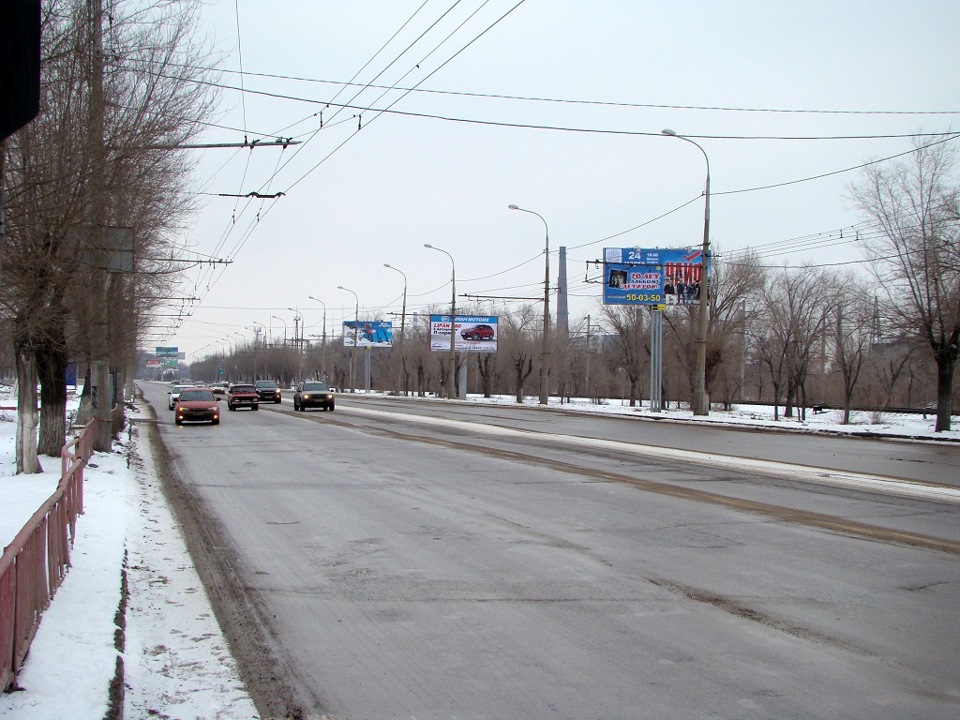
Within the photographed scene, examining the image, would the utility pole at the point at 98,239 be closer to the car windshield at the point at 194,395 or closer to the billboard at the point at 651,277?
the car windshield at the point at 194,395

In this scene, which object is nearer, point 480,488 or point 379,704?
point 379,704

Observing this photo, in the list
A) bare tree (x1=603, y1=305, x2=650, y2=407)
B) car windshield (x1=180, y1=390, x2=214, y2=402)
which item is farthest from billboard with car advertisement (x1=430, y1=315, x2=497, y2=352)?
car windshield (x1=180, y1=390, x2=214, y2=402)

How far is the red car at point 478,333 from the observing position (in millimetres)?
78875

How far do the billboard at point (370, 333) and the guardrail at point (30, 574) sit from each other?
86365mm

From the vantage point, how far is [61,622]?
606 centimetres

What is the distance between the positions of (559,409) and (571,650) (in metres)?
45.9

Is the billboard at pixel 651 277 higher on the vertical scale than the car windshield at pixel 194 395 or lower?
higher

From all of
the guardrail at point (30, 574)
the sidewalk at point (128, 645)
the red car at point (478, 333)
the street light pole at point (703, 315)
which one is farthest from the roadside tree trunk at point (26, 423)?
the red car at point (478, 333)

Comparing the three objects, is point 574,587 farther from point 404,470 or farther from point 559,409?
point 559,409

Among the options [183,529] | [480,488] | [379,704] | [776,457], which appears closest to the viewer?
[379,704]

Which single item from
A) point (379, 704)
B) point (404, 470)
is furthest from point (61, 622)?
point (404, 470)

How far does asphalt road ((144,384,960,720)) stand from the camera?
5160mm

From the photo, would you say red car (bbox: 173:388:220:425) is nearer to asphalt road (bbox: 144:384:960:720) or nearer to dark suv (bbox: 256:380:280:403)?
asphalt road (bbox: 144:384:960:720)

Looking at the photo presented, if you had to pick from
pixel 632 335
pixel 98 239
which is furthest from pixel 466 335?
pixel 98 239
